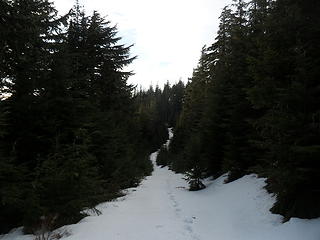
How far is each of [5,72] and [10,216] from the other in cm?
459

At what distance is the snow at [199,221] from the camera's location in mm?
9328

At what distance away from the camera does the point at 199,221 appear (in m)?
11.9

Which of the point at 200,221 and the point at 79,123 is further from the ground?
the point at 79,123

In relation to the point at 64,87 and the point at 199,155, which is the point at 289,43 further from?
the point at 199,155

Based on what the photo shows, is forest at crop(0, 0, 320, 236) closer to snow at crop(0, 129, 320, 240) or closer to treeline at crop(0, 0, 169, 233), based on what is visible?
treeline at crop(0, 0, 169, 233)

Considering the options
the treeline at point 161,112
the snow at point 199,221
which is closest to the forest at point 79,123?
the snow at point 199,221

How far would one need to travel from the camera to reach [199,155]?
22.5 m

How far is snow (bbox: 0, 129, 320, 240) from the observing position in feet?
30.6

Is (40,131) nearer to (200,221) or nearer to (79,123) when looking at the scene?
(79,123)

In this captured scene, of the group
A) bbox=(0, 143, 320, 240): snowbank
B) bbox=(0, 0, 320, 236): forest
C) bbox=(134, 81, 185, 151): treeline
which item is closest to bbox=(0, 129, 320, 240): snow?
→ bbox=(0, 143, 320, 240): snowbank

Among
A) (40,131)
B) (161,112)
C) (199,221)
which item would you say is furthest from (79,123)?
(161,112)

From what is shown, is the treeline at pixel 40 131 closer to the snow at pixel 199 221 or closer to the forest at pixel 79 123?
the forest at pixel 79 123

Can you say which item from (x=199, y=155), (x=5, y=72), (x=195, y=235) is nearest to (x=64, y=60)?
(x=5, y=72)

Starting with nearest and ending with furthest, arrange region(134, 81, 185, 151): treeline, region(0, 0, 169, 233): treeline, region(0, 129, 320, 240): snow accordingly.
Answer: region(0, 129, 320, 240): snow < region(0, 0, 169, 233): treeline < region(134, 81, 185, 151): treeline
